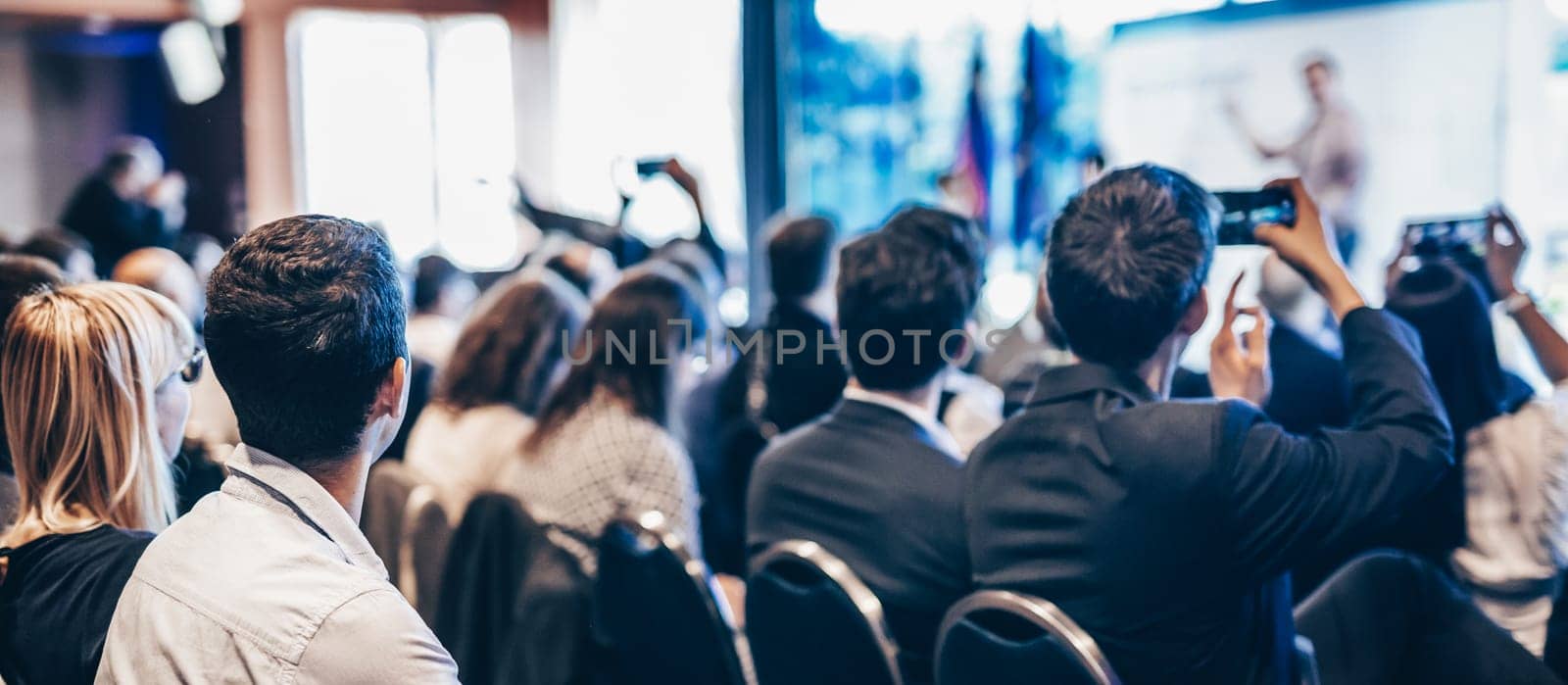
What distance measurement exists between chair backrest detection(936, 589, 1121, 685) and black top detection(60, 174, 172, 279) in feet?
17.8

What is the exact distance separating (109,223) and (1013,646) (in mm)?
5726

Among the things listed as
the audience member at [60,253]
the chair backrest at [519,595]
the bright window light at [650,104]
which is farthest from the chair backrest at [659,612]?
the bright window light at [650,104]

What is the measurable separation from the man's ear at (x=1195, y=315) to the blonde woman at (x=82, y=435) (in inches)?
54.1

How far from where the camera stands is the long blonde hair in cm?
150

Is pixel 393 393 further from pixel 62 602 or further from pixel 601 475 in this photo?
pixel 601 475

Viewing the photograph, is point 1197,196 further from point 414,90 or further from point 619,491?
point 414,90

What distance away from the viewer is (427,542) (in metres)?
2.49

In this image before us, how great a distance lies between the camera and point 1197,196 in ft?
5.41

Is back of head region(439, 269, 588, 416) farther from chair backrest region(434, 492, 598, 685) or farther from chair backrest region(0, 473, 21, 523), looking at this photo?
chair backrest region(0, 473, 21, 523)

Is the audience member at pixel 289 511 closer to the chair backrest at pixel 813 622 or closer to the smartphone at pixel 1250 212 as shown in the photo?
the chair backrest at pixel 813 622

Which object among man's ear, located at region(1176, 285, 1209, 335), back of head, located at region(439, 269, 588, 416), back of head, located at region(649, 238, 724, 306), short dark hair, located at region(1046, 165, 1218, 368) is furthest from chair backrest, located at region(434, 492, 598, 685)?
man's ear, located at region(1176, 285, 1209, 335)

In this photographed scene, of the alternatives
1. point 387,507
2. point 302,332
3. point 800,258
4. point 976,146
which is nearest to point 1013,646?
point 302,332

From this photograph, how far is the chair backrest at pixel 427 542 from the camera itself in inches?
97.3

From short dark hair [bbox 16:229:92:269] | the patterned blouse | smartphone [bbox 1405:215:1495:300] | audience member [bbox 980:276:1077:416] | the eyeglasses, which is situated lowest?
the patterned blouse
